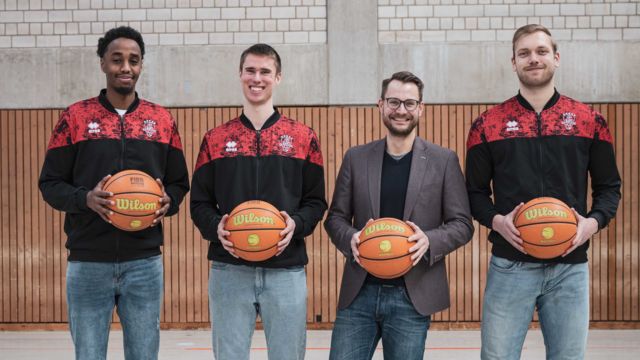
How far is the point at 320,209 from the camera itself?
4422mm

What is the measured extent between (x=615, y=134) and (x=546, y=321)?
573 cm

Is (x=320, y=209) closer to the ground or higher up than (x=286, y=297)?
higher up

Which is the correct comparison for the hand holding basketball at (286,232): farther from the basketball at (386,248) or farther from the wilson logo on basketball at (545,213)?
the wilson logo on basketball at (545,213)

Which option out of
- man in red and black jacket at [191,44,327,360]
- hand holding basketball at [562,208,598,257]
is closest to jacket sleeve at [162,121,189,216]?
man in red and black jacket at [191,44,327,360]

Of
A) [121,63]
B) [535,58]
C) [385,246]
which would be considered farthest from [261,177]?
[535,58]

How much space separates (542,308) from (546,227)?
51 centimetres

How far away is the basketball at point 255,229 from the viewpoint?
13.3 feet

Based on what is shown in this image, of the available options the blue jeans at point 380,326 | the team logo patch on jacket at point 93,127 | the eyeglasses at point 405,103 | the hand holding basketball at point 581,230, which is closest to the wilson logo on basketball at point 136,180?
the team logo patch on jacket at point 93,127

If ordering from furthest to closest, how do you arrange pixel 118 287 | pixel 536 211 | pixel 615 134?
pixel 615 134
pixel 118 287
pixel 536 211

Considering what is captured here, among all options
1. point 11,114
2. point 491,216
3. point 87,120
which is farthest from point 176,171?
point 11,114

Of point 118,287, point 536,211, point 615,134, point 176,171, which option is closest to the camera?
point 536,211

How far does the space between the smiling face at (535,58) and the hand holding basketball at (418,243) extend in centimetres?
106

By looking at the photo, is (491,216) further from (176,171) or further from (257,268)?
(176,171)

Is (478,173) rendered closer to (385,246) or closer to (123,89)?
(385,246)
